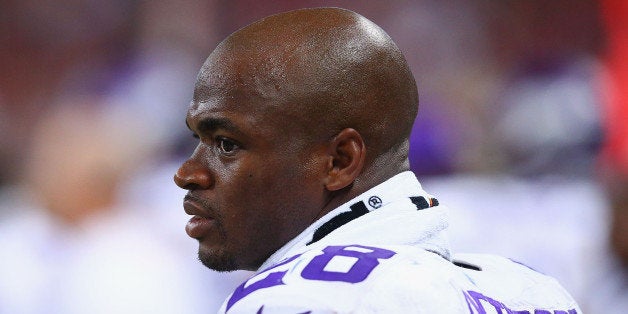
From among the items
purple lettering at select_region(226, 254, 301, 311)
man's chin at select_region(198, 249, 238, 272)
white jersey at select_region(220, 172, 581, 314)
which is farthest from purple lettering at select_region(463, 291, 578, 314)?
man's chin at select_region(198, 249, 238, 272)

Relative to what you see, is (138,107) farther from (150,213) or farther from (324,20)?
(324,20)

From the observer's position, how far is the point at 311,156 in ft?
5.76

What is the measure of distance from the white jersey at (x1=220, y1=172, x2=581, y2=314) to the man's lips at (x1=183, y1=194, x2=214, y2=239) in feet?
0.43

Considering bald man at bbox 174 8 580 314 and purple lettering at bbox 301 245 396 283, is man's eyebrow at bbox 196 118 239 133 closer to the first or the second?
bald man at bbox 174 8 580 314

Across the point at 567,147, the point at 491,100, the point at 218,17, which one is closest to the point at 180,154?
the point at 218,17

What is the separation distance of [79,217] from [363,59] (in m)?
3.08

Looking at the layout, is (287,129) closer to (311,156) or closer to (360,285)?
(311,156)

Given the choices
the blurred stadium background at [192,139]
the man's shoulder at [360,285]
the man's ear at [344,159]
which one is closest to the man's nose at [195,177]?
the man's ear at [344,159]

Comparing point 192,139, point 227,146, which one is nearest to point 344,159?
point 227,146

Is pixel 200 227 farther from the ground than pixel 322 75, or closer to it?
closer to it

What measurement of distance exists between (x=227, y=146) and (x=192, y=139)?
2861mm

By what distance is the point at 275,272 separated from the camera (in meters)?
1.50

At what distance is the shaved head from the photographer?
5.70 ft

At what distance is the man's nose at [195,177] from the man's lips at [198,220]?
31 millimetres
